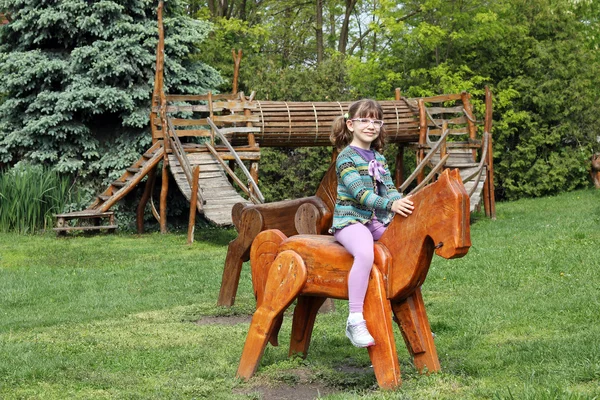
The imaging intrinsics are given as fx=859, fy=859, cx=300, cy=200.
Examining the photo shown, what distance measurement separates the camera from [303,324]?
21.3 ft

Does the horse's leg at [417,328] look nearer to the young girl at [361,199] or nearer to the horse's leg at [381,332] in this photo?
the horse's leg at [381,332]

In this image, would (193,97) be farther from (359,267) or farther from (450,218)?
(450,218)

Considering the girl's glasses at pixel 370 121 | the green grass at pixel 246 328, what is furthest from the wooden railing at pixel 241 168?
the girl's glasses at pixel 370 121

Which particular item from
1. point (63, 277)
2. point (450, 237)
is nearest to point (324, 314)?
point (450, 237)

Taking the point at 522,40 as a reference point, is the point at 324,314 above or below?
below

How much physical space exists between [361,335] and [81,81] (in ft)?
51.2

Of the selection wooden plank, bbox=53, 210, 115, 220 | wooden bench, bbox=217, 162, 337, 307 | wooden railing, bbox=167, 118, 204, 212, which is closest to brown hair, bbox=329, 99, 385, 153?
wooden bench, bbox=217, 162, 337, 307

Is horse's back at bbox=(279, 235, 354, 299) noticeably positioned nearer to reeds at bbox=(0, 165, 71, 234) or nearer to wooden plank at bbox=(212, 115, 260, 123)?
wooden plank at bbox=(212, 115, 260, 123)

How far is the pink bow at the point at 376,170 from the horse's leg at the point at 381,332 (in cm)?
64

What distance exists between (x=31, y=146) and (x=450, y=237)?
53.9ft

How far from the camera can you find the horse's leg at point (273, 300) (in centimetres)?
586

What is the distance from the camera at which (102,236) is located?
59.6 feet

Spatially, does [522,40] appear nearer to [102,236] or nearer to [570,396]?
[102,236]

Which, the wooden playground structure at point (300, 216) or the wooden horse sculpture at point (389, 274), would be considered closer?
the wooden horse sculpture at point (389, 274)
